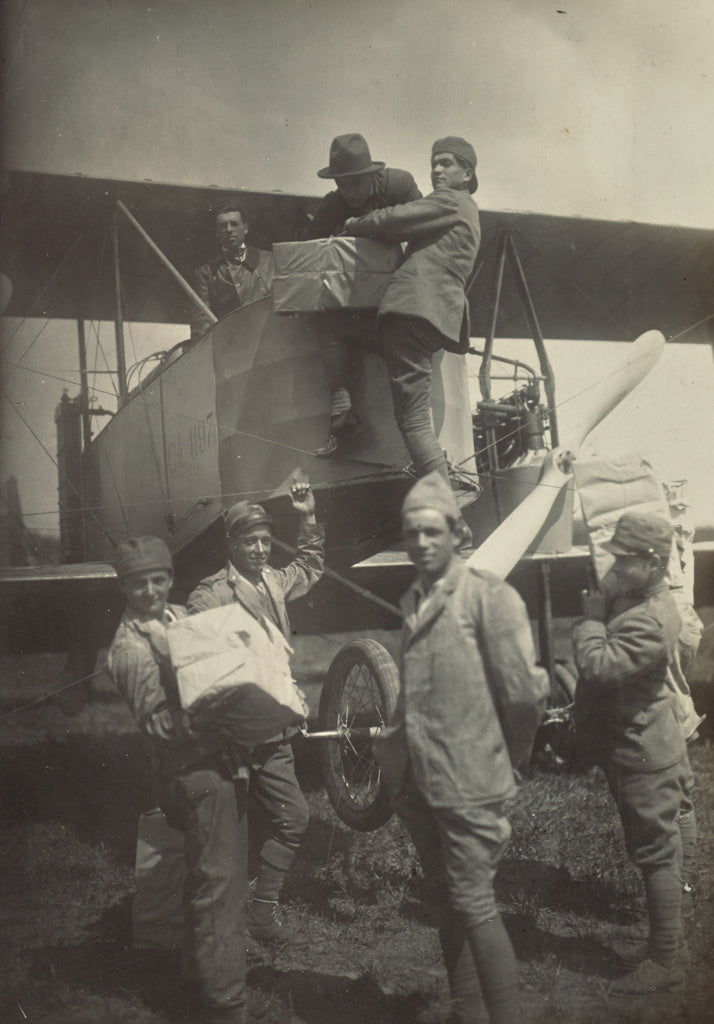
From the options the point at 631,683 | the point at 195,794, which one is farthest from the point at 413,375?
the point at 195,794

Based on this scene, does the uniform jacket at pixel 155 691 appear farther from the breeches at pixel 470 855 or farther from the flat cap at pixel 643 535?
the flat cap at pixel 643 535

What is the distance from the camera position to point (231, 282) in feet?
17.9

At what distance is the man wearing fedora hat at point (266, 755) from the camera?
3756 millimetres

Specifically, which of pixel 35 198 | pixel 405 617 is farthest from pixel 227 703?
pixel 35 198

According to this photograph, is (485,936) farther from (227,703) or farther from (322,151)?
(322,151)

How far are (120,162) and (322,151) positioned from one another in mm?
1394

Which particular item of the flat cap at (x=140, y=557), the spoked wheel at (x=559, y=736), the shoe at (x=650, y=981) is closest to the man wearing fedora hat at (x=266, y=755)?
the flat cap at (x=140, y=557)

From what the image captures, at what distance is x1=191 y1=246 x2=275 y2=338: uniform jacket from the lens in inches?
214

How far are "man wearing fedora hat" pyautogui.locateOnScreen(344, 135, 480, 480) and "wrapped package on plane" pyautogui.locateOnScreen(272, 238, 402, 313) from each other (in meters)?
0.12

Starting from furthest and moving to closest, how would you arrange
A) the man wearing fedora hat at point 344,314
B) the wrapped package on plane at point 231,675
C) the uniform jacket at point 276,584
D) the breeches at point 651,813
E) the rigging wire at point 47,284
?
the rigging wire at point 47,284 < the man wearing fedora hat at point 344,314 < the uniform jacket at point 276,584 < the breeches at point 651,813 < the wrapped package on plane at point 231,675

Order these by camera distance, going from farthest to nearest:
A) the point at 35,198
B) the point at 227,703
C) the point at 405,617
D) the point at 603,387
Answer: the point at 35,198
the point at 603,387
the point at 227,703
the point at 405,617

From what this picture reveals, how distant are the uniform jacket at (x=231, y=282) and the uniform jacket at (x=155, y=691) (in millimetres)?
2812

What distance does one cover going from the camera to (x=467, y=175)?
3.79 metres

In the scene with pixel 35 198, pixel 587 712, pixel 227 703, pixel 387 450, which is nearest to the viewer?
pixel 227 703
